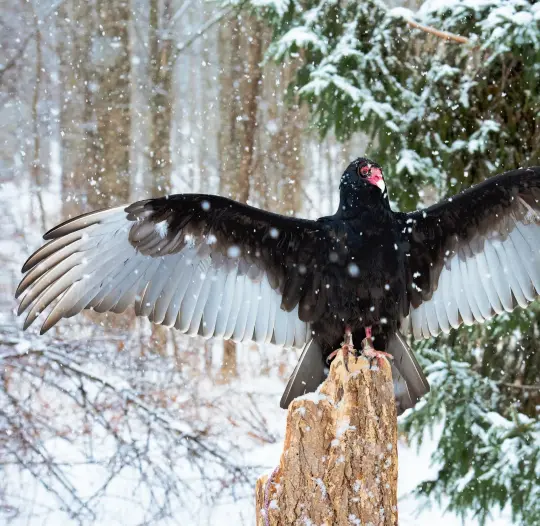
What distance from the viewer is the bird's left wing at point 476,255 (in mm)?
3002

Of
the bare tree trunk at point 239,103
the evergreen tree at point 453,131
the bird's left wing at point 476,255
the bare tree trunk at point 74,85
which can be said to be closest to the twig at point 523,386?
the evergreen tree at point 453,131

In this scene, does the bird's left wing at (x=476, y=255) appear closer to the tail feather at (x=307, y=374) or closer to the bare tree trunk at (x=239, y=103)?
the tail feather at (x=307, y=374)

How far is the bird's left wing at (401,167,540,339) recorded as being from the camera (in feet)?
9.85

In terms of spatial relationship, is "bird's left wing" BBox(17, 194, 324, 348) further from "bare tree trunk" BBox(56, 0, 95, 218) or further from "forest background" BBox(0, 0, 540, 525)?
"bare tree trunk" BBox(56, 0, 95, 218)

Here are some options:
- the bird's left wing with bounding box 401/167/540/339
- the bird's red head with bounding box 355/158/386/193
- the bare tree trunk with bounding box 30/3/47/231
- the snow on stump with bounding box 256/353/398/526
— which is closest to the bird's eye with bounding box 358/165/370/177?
the bird's red head with bounding box 355/158/386/193

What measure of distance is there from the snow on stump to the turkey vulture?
0.58 m

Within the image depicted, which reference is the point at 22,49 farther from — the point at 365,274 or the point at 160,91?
the point at 365,274

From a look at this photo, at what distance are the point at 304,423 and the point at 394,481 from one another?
314 millimetres

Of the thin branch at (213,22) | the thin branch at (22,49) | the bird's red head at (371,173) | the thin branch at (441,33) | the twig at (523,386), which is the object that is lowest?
the twig at (523,386)

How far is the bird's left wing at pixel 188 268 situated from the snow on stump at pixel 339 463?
0.69m

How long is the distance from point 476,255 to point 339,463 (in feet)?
4.36

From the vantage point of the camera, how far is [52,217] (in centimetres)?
888

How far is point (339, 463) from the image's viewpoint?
7.00 ft

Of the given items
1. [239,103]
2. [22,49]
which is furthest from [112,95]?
[239,103]
